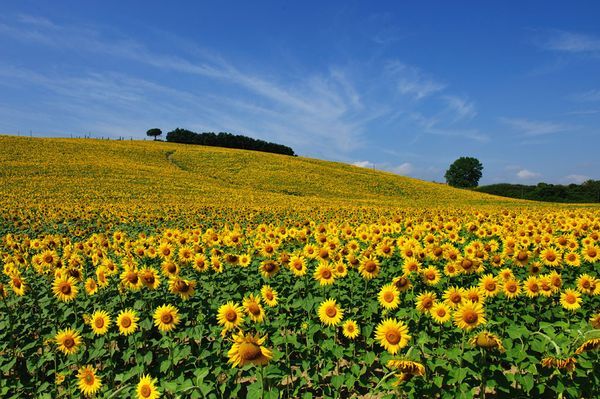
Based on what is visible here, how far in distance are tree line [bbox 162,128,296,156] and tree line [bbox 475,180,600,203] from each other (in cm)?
6151

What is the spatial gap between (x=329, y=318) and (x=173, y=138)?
107m

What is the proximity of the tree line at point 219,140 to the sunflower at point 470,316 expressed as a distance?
104 meters

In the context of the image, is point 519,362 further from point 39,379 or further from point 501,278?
point 39,379

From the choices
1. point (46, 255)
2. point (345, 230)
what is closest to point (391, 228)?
point (345, 230)

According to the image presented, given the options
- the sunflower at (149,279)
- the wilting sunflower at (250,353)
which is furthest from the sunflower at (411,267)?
the sunflower at (149,279)

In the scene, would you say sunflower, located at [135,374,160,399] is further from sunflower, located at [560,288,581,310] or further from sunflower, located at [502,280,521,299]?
sunflower, located at [560,288,581,310]

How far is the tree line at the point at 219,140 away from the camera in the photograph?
340 ft

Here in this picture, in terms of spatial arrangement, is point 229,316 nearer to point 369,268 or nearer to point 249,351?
point 249,351

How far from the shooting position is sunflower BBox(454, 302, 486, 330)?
163 inches

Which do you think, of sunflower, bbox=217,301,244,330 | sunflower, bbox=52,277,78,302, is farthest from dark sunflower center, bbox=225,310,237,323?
sunflower, bbox=52,277,78,302

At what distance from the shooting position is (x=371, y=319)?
22.6ft

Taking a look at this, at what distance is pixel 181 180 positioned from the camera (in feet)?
153

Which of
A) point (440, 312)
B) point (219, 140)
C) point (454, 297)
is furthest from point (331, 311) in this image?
point (219, 140)

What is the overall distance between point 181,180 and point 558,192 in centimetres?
7762
